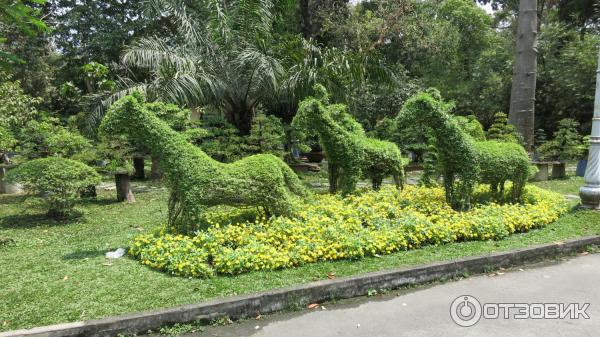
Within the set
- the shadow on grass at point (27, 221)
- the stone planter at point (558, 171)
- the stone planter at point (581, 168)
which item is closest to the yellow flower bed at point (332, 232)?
the shadow on grass at point (27, 221)

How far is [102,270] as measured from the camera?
17.8 feet

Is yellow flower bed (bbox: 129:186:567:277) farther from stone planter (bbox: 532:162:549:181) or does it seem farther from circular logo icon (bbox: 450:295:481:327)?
stone planter (bbox: 532:162:549:181)

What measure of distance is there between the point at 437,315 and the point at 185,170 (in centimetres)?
377

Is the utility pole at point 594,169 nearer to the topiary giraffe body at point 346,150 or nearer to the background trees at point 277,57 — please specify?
the topiary giraffe body at point 346,150

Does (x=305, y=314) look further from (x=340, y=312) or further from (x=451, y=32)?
(x=451, y=32)

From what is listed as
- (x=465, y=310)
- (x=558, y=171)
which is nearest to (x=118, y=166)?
(x=465, y=310)

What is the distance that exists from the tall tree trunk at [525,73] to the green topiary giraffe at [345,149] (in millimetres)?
6801

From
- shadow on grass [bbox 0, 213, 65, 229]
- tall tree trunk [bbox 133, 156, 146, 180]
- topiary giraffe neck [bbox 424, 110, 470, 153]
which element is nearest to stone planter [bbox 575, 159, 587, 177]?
topiary giraffe neck [bbox 424, 110, 470, 153]

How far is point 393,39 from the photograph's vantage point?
22719mm

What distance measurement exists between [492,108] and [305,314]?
24143 millimetres

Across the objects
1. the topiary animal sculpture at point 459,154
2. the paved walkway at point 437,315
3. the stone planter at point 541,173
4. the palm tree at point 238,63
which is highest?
the palm tree at point 238,63

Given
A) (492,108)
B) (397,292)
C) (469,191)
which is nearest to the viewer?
(397,292)

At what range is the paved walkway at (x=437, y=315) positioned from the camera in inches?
166

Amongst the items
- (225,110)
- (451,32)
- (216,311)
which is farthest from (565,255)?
(451,32)
